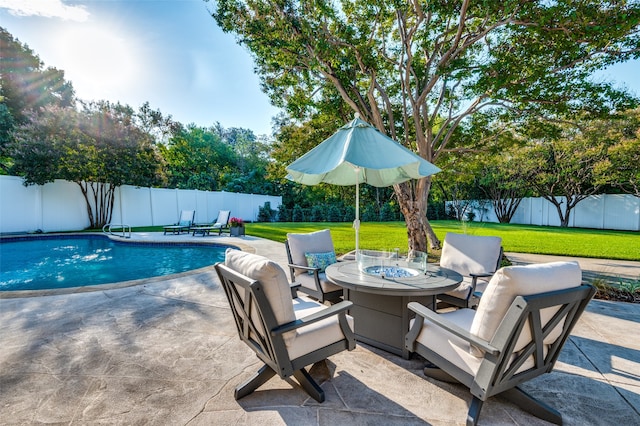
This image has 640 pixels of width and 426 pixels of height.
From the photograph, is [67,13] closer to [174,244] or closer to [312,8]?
[312,8]

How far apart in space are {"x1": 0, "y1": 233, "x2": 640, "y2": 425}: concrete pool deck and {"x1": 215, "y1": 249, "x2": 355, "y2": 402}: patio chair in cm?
25

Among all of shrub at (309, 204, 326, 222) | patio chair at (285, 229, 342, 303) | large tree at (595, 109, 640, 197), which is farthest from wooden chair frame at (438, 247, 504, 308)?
shrub at (309, 204, 326, 222)

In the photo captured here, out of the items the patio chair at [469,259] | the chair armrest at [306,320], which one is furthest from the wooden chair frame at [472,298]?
the chair armrest at [306,320]

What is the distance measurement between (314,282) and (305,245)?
0.63 metres

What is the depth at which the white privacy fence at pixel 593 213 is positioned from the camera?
16.2m

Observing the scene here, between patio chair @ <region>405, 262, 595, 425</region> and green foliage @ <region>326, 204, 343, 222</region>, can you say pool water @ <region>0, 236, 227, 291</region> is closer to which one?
patio chair @ <region>405, 262, 595, 425</region>

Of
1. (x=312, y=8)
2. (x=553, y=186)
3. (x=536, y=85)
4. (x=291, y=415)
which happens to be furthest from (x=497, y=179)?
(x=291, y=415)

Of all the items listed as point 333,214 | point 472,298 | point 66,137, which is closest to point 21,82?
point 66,137

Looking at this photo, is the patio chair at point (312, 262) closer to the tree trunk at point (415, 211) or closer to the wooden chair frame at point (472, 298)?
the wooden chair frame at point (472, 298)

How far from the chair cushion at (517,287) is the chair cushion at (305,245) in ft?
8.23

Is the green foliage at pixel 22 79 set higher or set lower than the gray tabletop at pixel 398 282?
higher

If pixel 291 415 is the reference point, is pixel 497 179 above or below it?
above

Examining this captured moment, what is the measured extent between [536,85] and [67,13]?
36.2 feet

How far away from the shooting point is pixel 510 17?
16.5 feet
